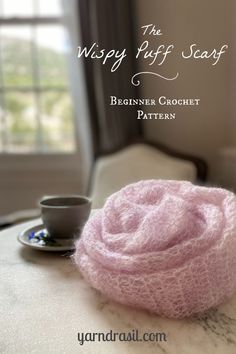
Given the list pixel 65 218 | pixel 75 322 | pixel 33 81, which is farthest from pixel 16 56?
pixel 75 322

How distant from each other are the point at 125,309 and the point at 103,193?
40.1 inches

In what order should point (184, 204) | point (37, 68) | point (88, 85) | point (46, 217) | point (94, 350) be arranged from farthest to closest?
point (37, 68) < point (88, 85) < point (46, 217) < point (184, 204) < point (94, 350)

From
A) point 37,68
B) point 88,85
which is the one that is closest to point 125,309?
point 88,85

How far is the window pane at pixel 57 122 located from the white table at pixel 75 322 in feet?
5.03

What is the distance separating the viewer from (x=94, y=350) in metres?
0.43

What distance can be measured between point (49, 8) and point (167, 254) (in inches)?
70.0

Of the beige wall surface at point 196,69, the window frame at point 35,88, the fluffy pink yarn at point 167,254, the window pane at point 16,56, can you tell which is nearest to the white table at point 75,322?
the fluffy pink yarn at point 167,254

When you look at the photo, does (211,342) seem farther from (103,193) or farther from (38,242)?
(103,193)

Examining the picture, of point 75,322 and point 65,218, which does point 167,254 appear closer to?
point 75,322

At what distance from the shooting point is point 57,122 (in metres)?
2.09

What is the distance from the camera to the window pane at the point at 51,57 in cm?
199

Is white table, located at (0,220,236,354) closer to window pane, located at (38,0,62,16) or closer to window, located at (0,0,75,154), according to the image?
window, located at (0,0,75,154)

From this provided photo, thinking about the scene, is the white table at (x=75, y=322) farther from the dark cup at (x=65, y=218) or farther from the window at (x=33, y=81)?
the window at (x=33, y=81)

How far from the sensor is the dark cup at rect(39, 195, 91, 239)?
0.68 metres
